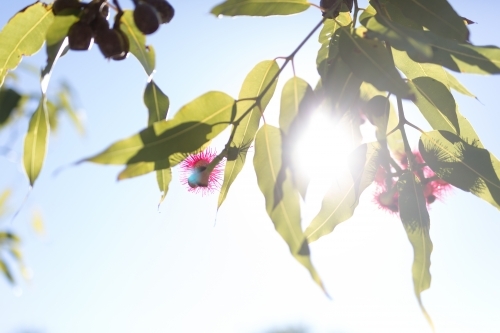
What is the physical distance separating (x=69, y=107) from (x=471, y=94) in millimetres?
2338

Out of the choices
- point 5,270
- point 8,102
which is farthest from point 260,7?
point 5,270

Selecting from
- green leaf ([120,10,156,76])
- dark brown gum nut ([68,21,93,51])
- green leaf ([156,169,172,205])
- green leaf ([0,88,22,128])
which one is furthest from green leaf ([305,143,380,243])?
green leaf ([0,88,22,128])

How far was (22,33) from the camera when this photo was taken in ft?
3.71

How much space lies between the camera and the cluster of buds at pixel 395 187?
123 centimetres

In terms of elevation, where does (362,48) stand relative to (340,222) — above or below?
above

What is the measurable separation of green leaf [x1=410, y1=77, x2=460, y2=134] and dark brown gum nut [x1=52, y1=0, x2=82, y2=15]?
69cm

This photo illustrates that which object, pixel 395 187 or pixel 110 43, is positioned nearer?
pixel 110 43

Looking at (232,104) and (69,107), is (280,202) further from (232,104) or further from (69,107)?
(69,107)

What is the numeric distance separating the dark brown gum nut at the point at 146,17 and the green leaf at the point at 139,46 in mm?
142

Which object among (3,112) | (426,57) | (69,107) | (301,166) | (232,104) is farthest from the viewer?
(69,107)

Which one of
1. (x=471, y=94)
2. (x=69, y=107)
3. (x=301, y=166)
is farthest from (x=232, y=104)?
(x=69, y=107)

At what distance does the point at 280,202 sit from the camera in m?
0.96

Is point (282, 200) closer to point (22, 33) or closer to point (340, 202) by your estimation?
point (340, 202)

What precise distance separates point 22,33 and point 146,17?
373 mm
